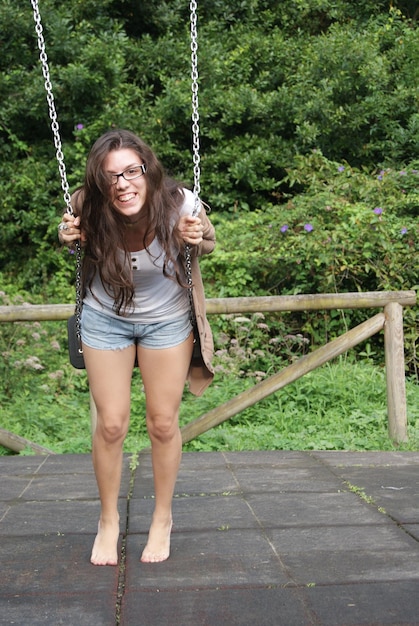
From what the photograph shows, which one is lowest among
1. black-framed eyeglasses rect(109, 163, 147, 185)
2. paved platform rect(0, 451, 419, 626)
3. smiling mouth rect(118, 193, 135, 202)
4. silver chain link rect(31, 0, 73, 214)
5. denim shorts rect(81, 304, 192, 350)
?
paved platform rect(0, 451, 419, 626)

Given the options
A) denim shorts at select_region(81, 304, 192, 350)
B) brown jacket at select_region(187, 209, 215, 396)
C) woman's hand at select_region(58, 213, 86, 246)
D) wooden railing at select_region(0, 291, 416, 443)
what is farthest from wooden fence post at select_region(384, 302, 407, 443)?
woman's hand at select_region(58, 213, 86, 246)

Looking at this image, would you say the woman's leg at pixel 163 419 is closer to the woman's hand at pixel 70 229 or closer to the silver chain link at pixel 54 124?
the woman's hand at pixel 70 229

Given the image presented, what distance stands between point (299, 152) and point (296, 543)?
681 centimetres

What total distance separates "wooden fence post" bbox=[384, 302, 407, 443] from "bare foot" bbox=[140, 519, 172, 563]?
2.66 meters

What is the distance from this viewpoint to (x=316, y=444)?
543cm

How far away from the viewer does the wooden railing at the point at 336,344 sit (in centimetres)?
528

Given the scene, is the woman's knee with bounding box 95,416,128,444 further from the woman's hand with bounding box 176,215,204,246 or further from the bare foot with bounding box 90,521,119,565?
the woman's hand with bounding box 176,215,204,246

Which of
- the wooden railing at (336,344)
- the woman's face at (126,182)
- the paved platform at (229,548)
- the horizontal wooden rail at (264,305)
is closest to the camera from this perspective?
the paved platform at (229,548)

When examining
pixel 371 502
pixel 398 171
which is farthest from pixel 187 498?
pixel 398 171

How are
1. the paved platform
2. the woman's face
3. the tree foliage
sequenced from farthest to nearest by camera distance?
the tree foliage, the woman's face, the paved platform

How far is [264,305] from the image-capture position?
5254 mm

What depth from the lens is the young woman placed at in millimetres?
2904

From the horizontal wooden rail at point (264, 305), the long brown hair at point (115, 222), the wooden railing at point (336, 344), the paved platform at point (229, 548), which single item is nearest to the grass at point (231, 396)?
the wooden railing at point (336, 344)

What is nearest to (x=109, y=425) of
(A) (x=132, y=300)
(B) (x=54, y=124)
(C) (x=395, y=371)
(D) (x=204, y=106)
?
(A) (x=132, y=300)
